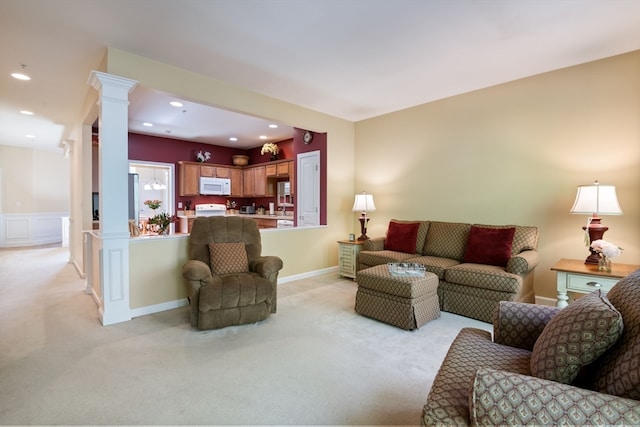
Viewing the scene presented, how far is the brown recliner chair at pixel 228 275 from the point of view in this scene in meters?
2.82

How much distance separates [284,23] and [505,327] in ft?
8.92

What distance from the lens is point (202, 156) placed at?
7254mm

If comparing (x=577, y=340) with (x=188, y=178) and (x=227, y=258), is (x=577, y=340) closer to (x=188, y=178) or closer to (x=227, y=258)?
(x=227, y=258)

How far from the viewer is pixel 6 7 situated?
237cm

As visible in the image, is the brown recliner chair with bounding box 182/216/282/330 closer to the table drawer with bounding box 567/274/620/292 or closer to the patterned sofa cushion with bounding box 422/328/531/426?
the patterned sofa cushion with bounding box 422/328/531/426

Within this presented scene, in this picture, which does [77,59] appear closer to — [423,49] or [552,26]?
[423,49]

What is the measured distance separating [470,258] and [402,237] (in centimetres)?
93


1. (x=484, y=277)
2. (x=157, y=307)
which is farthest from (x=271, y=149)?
(x=484, y=277)

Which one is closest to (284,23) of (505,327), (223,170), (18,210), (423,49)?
(423,49)

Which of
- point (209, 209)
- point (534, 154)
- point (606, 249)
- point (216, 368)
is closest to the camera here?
point (216, 368)

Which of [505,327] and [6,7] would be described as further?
[6,7]

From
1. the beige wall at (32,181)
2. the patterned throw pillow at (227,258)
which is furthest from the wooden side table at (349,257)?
the beige wall at (32,181)

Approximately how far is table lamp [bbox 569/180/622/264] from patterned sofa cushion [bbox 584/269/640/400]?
198cm

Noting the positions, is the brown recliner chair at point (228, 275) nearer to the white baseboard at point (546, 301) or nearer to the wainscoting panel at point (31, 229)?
the white baseboard at point (546, 301)
